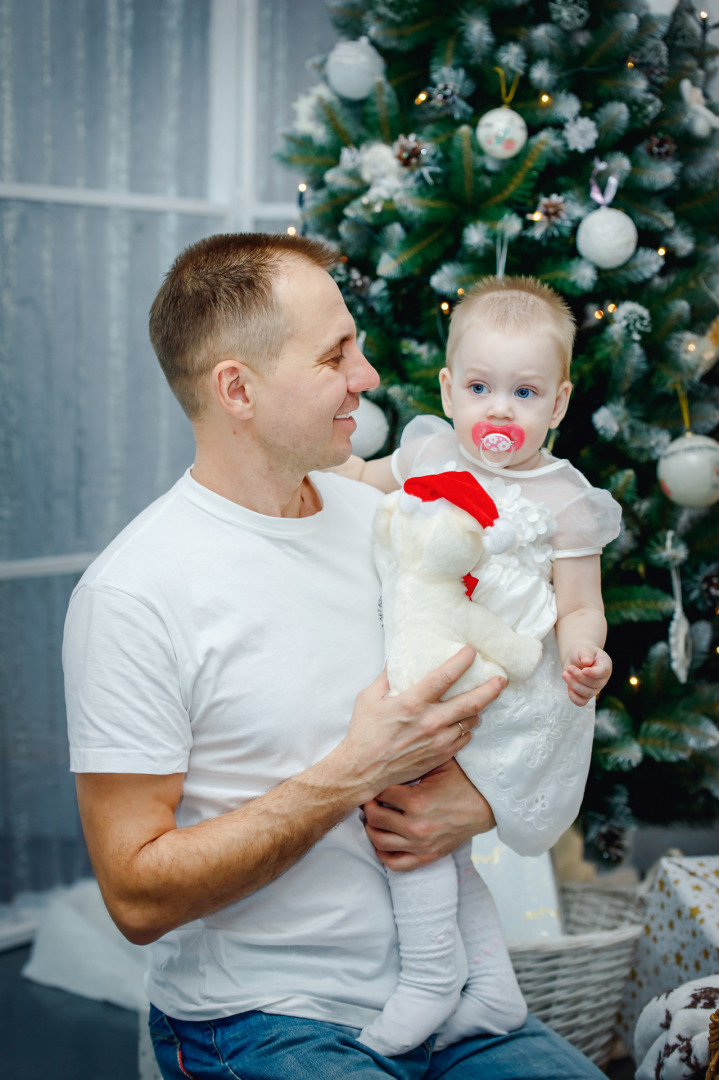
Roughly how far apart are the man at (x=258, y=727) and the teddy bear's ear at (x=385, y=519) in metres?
0.07

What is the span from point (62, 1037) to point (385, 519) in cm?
180

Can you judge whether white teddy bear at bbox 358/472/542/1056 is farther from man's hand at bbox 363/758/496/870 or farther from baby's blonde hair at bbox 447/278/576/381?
baby's blonde hair at bbox 447/278/576/381

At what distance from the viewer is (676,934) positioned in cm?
184

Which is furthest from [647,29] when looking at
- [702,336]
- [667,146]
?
[702,336]

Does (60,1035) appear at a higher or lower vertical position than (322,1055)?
lower

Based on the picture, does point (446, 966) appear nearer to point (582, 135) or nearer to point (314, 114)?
point (582, 135)

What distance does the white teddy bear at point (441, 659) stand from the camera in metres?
1.23

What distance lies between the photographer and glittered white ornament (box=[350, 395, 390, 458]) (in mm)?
2027

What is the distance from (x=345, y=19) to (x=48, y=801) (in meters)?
2.40

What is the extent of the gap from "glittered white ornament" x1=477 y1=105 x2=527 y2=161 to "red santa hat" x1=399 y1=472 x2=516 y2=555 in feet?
3.14

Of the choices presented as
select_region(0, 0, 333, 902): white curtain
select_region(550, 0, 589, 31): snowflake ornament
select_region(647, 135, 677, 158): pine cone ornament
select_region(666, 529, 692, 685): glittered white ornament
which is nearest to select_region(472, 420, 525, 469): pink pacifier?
select_region(666, 529, 692, 685): glittered white ornament

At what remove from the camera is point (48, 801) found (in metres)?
2.77

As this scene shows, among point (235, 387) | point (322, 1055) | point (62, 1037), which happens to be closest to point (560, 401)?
point (235, 387)

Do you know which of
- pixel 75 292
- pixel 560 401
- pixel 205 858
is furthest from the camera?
pixel 75 292
